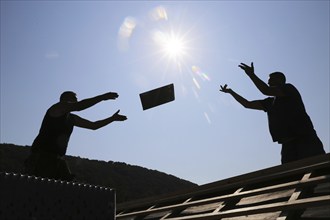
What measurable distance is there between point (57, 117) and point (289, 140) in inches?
108

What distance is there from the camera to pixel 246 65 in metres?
4.68

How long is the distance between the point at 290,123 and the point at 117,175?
30674 mm

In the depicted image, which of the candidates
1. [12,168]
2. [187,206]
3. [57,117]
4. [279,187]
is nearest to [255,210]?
[279,187]

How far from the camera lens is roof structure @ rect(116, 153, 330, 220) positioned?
2.43 meters

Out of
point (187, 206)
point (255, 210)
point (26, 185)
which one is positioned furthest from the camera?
point (187, 206)

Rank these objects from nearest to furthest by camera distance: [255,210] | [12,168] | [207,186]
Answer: [255,210] → [207,186] → [12,168]

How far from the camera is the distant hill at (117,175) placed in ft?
96.2

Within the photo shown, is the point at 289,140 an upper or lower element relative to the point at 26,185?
upper

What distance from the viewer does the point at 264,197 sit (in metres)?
3.12

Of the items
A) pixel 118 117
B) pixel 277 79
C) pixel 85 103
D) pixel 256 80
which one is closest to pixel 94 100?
pixel 85 103

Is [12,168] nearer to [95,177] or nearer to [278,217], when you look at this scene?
[95,177]

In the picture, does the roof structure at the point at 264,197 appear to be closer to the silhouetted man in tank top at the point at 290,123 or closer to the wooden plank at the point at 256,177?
the wooden plank at the point at 256,177

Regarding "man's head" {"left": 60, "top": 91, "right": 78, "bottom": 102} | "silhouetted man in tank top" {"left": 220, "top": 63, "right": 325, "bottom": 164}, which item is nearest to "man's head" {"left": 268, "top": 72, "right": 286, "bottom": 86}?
"silhouetted man in tank top" {"left": 220, "top": 63, "right": 325, "bottom": 164}

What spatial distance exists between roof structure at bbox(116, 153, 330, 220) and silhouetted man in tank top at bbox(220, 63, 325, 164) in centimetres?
84
